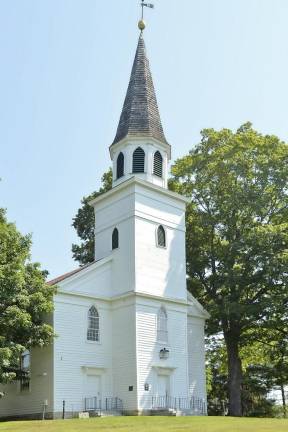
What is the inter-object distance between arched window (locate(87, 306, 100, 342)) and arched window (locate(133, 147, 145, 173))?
8286 mm

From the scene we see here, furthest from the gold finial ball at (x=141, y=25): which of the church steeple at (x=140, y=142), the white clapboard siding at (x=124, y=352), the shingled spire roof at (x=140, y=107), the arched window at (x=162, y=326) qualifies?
the arched window at (x=162, y=326)

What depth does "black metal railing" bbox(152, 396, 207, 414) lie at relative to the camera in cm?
3081

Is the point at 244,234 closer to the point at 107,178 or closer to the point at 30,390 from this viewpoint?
the point at 107,178

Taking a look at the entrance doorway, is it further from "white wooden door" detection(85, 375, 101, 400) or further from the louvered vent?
the louvered vent

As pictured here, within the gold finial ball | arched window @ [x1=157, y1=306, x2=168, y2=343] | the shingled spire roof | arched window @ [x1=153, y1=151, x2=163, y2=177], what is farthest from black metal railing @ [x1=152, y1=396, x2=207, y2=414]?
the gold finial ball

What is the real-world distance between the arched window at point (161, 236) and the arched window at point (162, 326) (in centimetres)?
369

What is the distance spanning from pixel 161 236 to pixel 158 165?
421 cm

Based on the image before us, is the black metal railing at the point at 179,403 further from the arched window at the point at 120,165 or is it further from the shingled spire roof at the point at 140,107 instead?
the shingled spire roof at the point at 140,107

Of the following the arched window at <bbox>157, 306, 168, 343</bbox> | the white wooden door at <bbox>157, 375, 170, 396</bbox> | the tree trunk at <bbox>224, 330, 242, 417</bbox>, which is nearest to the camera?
the white wooden door at <bbox>157, 375, 170, 396</bbox>

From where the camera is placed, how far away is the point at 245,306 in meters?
34.9

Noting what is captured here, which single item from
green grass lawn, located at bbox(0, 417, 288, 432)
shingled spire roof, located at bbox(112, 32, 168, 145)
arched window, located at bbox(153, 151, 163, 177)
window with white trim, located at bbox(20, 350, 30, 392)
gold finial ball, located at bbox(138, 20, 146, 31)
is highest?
gold finial ball, located at bbox(138, 20, 146, 31)

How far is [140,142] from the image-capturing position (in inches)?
1375

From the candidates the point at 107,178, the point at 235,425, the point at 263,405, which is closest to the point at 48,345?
the point at 235,425

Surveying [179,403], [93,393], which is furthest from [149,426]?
[179,403]
